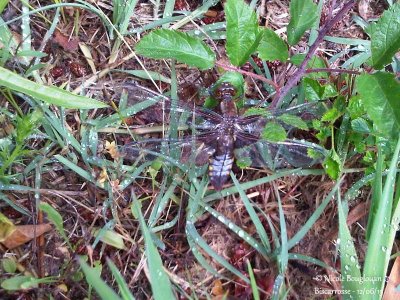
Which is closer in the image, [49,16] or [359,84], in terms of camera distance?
[359,84]

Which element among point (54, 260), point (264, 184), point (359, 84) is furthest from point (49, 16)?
point (359, 84)

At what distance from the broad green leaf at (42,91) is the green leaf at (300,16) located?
750 mm

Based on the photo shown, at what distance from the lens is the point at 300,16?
64.9 inches

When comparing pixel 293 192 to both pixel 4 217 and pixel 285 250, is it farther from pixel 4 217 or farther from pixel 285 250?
pixel 4 217

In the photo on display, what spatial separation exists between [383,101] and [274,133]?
1.28 feet

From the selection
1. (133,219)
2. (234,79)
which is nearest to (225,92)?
(234,79)

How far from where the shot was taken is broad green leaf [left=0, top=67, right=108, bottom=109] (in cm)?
155

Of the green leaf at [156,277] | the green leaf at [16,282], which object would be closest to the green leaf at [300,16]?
the green leaf at [156,277]

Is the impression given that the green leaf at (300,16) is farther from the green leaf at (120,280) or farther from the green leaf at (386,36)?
the green leaf at (120,280)

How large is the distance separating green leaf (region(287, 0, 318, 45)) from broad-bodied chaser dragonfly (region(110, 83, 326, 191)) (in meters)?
0.27

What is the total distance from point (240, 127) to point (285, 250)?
485mm

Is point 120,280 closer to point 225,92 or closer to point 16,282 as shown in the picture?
point 16,282

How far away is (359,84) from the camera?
1424 millimetres

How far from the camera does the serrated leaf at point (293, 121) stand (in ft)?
5.40
